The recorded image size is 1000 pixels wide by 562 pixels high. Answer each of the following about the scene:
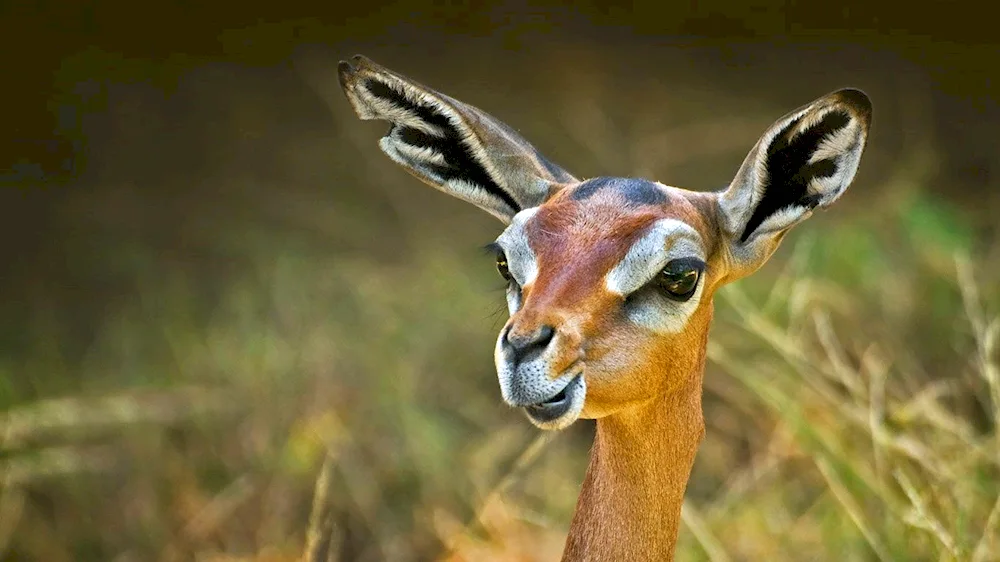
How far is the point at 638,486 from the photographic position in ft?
11.2

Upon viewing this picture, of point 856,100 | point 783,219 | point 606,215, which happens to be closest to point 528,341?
point 606,215

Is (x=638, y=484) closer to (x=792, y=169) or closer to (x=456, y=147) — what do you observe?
(x=792, y=169)

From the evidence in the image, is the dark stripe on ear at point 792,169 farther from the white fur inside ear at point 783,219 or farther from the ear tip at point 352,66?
the ear tip at point 352,66

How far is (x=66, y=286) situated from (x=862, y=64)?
5.81m

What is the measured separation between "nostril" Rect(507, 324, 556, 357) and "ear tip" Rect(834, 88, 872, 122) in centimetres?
98

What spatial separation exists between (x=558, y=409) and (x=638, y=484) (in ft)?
1.65

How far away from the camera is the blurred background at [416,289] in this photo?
5.71 m

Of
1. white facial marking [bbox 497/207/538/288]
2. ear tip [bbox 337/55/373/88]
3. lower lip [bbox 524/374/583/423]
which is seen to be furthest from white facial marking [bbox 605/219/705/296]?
ear tip [bbox 337/55/373/88]

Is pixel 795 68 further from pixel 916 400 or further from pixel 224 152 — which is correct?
pixel 916 400

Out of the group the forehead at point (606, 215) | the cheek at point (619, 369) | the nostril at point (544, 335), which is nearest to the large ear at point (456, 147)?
the forehead at point (606, 215)

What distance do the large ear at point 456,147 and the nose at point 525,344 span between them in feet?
2.73

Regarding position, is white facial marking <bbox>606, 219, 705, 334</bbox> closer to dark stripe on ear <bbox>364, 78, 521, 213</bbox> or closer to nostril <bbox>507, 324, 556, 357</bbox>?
nostril <bbox>507, 324, 556, 357</bbox>

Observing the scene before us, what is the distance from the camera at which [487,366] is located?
7.20 metres

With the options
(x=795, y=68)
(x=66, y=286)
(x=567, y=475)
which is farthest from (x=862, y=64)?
(x=66, y=286)
